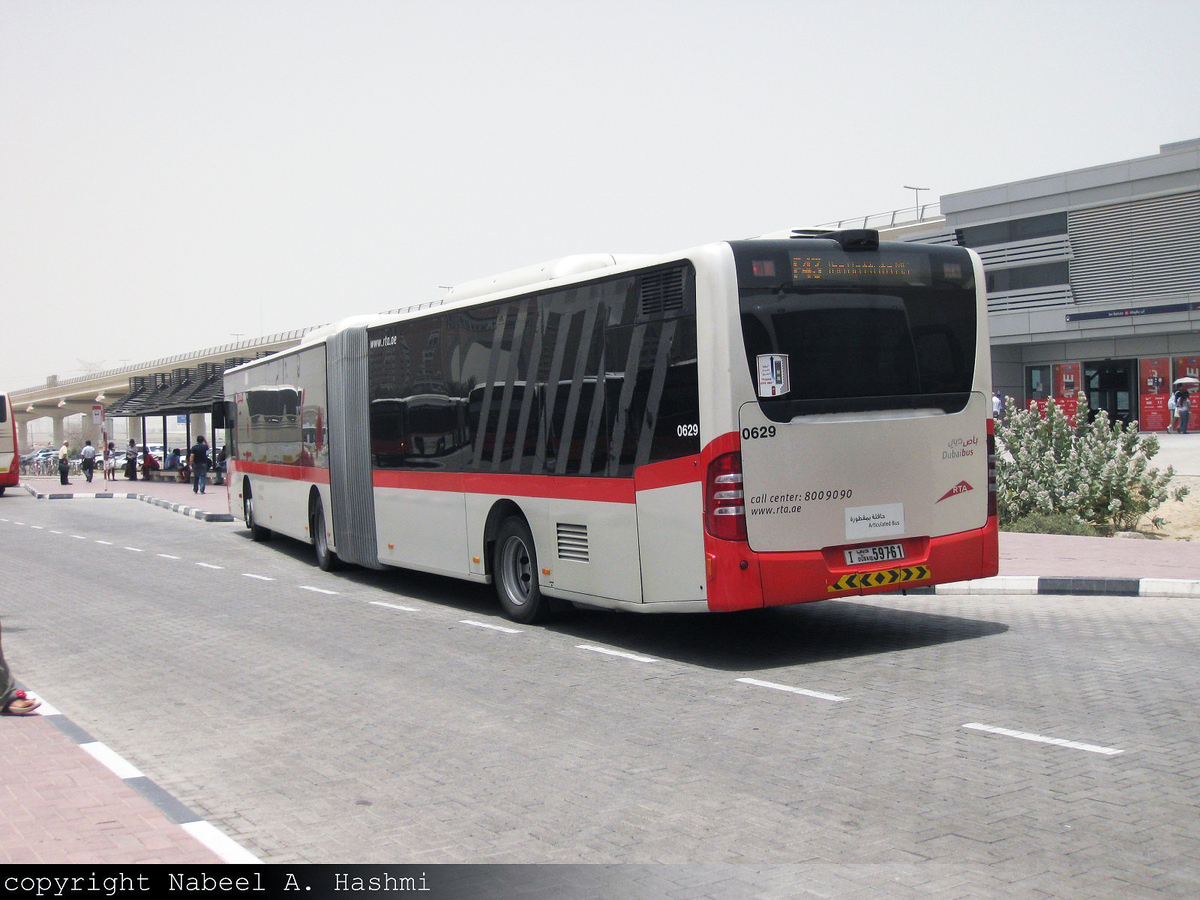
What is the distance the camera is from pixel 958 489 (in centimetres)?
969

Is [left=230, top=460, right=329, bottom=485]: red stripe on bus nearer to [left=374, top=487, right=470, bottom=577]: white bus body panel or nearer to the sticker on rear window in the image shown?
[left=374, top=487, right=470, bottom=577]: white bus body panel

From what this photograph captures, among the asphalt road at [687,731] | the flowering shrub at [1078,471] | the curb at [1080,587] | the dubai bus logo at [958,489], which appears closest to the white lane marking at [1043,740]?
the asphalt road at [687,731]

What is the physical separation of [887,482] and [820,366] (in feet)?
3.56

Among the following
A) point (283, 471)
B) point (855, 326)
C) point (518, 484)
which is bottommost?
point (283, 471)

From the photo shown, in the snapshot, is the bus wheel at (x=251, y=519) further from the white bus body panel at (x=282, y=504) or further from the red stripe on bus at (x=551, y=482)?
the red stripe on bus at (x=551, y=482)

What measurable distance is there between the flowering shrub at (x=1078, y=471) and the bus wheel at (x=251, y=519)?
1325cm

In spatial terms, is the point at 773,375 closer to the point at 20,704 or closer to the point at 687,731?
the point at 687,731

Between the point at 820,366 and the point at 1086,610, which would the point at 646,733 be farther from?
the point at 1086,610

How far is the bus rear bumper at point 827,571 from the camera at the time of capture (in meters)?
8.70

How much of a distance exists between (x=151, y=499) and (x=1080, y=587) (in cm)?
3167

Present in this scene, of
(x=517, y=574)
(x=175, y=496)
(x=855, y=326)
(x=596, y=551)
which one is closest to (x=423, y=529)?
(x=517, y=574)

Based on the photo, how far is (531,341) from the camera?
11.1 meters

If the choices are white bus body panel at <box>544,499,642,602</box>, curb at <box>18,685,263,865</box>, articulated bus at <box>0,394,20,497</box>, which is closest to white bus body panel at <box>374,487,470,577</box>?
white bus body panel at <box>544,499,642,602</box>

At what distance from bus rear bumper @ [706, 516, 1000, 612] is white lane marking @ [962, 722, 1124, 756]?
208 centimetres
